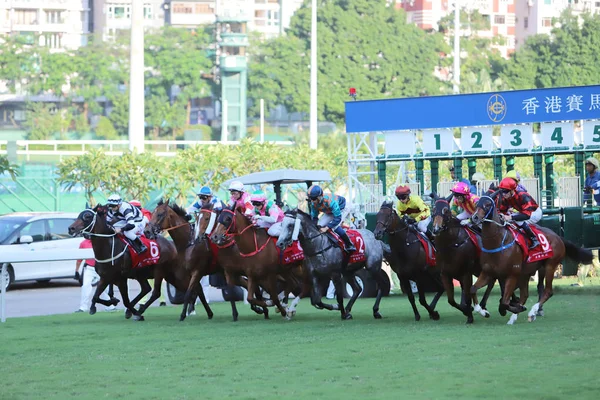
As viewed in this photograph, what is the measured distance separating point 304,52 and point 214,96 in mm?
7472

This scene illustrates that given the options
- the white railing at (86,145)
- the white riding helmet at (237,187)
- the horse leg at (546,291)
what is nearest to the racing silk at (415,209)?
the horse leg at (546,291)

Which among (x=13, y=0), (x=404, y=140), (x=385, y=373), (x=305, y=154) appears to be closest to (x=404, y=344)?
(x=385, y=373)

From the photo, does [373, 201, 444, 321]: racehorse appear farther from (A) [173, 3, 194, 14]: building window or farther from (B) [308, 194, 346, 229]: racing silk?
(A) [173, 3, 194, 14]: building window

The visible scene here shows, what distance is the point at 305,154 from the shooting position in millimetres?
44156

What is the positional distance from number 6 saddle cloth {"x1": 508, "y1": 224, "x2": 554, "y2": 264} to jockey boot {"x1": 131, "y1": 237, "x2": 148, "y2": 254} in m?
5.07

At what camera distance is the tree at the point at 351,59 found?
8275cm

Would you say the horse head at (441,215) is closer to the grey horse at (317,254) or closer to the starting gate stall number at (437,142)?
the grey horse at (317,254)

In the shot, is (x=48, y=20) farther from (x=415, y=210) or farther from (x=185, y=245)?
(x=415, y=210)

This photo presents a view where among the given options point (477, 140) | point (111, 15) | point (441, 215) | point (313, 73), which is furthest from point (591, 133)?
point (111, 15)

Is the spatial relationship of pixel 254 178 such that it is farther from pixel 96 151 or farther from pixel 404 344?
pixel 96 151

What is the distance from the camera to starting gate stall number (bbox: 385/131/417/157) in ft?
79.8

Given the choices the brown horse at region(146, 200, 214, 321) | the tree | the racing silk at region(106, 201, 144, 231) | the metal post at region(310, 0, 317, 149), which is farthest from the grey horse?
the tree

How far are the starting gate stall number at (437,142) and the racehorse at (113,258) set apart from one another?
792cm

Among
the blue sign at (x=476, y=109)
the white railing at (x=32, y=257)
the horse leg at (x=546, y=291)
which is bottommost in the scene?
the horse leg at (x=546, y=291)
